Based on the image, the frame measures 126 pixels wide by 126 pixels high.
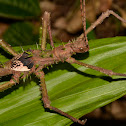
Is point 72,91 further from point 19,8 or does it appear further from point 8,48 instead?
point 19,8

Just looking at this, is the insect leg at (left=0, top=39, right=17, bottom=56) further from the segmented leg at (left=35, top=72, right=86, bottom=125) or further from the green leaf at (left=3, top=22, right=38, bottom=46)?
the green leaf at (left=3, top=22, right=38, bottom=46)

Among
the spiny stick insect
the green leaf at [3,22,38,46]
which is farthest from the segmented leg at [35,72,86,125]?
the green leaf at [3,22,38,46]

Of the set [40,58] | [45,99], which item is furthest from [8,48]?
[45,99]

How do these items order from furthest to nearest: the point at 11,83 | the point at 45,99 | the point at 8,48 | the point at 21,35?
the point at 21,35 → the point at 8,48 → the point at 11,83 → the point at 45,99

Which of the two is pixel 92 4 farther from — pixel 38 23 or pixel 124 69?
pixel 124 69

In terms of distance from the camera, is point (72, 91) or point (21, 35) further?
point (21, 35)

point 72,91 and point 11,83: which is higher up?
point 11,83

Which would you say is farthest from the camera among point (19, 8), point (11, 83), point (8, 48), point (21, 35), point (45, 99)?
point (19, 8)
